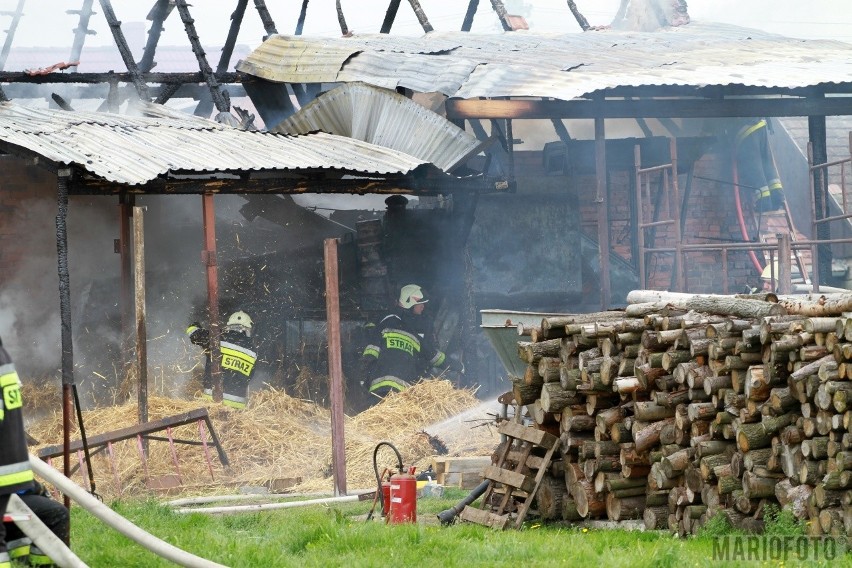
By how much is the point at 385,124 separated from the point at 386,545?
9.70 metres

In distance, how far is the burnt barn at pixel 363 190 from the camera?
14.2 metres

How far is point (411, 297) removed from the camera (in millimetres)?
15156

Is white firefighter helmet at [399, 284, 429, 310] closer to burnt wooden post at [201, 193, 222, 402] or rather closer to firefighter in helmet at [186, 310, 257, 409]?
firefighter in helmet at [186, 310, 257, 409]

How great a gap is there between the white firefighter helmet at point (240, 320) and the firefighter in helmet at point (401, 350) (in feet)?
4.89

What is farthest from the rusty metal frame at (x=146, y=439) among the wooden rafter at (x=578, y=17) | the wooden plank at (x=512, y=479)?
the wooden rafter at (x=578, y=17)

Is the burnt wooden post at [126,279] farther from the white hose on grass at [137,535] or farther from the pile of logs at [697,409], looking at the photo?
the white hose on grass at [137,535]

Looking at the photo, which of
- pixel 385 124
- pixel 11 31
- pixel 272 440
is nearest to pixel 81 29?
pixel 11 31

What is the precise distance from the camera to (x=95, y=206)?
16.0 m

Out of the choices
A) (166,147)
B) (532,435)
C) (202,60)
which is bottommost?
(532,435)

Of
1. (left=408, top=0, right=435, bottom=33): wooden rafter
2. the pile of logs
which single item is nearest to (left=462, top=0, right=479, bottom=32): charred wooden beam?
(left=408, top=0, right=435, bottom=33): wooden rafter

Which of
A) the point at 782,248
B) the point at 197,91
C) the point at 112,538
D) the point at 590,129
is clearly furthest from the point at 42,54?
the point at 112,538

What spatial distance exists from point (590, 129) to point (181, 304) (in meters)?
8.74

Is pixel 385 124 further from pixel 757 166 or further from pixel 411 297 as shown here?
pixel 757 166

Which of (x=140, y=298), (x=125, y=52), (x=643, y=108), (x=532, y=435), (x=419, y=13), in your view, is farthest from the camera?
(x=419, y=13)
